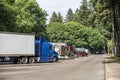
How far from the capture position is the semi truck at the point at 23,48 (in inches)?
1811

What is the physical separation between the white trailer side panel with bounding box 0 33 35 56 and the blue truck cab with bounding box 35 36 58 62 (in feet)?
6.04

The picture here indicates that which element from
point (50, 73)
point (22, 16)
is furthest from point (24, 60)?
point (22, 16)

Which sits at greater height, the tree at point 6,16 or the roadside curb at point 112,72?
the tree at point 6,16

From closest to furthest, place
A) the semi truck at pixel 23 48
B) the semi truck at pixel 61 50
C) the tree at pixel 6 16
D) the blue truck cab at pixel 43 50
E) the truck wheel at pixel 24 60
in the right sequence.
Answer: the semi truck at pixel 23 48, the truck wheel at pixel 24 60, the blue truck cab at pixel 43 50, the tree at pixel 6 16, the semi truck at pixel 61 50

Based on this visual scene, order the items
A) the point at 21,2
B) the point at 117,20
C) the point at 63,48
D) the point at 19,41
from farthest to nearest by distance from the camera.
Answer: the point at 21,2 → the point at 63,48 → the point at 117,20 → the point at 19,41

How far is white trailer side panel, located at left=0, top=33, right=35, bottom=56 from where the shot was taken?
150 ft

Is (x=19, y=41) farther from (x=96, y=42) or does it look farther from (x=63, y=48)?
(x=96, y=42)

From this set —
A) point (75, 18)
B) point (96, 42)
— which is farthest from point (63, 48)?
point (75, 18)

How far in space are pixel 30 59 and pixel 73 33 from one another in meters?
101

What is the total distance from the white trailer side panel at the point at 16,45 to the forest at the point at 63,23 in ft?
34.9

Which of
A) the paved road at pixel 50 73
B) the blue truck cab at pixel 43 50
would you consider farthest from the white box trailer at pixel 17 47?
the paved road at pixel 50 73

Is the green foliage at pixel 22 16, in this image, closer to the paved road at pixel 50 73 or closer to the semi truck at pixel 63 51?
the semi truck at pixel 63 51

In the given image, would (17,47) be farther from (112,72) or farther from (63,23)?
(63,23)

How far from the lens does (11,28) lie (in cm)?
6544
